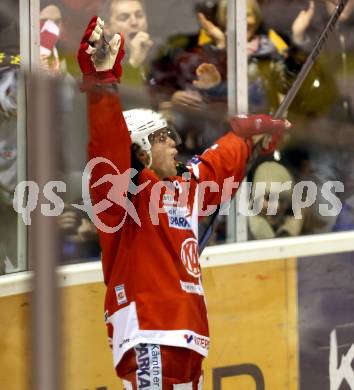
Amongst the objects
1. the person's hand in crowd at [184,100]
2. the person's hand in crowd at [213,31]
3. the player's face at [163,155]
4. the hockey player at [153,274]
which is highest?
the person's hand in crowd at [213,31]

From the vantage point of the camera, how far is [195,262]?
299cm

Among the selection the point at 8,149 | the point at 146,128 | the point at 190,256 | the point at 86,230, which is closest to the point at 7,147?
the point at 8,149

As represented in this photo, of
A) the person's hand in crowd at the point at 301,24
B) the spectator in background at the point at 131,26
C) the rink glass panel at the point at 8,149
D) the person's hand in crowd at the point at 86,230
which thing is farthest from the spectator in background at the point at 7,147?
the person's hand in crowd at the point at 301,24

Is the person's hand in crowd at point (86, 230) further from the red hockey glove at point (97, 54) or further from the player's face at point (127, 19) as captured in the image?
the player's face at point (127, 19)

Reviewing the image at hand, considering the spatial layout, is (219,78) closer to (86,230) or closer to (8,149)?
(8,149)

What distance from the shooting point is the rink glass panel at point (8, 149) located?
8.70 ft

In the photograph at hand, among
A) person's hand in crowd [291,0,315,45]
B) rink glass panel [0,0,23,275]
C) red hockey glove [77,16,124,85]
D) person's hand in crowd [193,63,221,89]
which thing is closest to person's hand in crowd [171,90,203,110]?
red hockey glove [77,16,124,85]

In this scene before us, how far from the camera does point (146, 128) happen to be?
283 cm

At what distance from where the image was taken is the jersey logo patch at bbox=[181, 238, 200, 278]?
9.64ft

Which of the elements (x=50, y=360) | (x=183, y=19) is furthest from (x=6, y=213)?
(x=50, y=360)

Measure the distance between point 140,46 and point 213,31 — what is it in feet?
1.53

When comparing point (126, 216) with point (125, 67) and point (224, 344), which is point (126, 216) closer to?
point (125, 67)

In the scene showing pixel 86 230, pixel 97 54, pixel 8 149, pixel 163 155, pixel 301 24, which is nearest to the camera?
pixel 86 230

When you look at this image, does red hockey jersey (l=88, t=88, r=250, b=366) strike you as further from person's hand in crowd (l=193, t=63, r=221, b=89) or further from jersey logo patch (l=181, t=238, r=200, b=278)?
person's hand in crowd (l=193, t=63, r=221, b=89)
